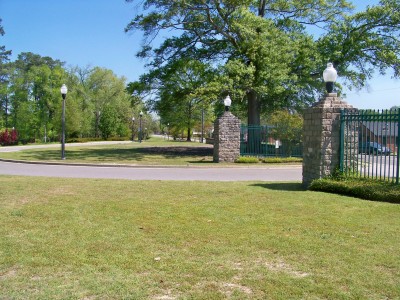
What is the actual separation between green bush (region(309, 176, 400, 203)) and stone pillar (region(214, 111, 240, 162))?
12087 mm

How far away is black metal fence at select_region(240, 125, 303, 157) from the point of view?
83.3 ft

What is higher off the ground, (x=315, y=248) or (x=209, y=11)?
(x=209, y=11)

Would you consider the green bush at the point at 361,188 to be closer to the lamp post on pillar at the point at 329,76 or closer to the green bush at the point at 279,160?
the lamp post on pillar at the point at 329,76

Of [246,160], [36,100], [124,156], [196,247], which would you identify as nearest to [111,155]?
[124,156]

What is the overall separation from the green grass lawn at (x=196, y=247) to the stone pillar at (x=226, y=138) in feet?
44.0

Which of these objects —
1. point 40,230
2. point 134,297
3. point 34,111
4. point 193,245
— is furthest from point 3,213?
point 34,111

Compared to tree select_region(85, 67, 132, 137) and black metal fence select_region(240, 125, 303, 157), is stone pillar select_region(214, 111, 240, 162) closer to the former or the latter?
black metal fence select_region(240, 125, 303, 157)

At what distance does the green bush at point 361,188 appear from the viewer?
9156 millimetres

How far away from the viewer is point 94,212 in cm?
759

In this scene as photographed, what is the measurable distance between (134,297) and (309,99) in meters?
28.4

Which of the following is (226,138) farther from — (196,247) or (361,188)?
(196,247)

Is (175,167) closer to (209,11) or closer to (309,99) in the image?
(209,11)

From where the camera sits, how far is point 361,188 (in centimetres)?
969

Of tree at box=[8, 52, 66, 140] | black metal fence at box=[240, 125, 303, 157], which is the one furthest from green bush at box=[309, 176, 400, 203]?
tree at box=[8, 52, 66, 140]
